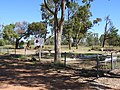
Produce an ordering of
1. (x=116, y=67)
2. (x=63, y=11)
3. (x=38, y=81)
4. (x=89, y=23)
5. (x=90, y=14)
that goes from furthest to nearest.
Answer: (x=89, y=23) < (x=90, y=14) < (x=63, y=11) < (x=116, y=67) < (x=38, y=81)

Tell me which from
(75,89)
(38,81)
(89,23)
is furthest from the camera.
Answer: (89,23)

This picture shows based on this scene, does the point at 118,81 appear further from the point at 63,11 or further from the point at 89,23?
the point at 89,23

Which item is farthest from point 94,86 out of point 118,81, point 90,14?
point 90,14

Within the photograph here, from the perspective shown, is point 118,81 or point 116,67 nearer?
point 118,81

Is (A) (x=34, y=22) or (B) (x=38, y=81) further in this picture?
(A) (x=34, y=22)

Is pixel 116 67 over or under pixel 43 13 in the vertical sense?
under

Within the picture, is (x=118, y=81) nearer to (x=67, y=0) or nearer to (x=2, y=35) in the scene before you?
(x=67, y=0)

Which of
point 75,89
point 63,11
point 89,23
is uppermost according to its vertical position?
point 89,23

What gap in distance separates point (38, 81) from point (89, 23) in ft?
249

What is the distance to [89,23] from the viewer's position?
8769 cm

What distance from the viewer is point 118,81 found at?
44.7 feet

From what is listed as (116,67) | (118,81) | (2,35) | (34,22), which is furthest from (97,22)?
(118,81)

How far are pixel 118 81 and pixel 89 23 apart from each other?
245 feet

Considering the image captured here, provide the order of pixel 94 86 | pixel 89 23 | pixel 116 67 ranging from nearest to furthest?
pixel 94 86 < pixel 116 67 < pixel 89 23
